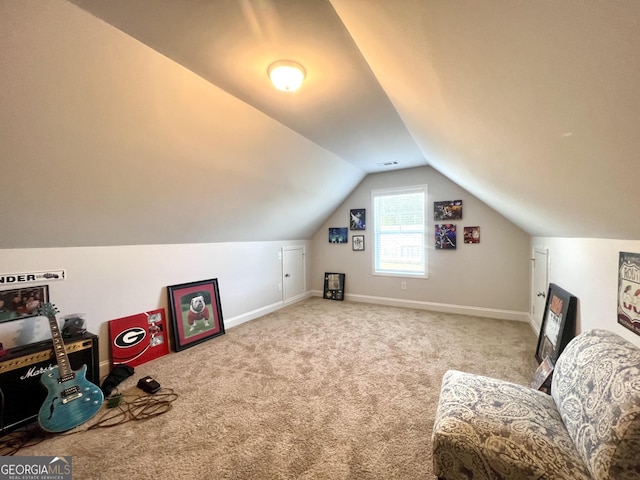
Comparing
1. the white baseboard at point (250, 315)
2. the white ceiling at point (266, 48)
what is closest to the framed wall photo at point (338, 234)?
the white baseboard at point (250, 315)

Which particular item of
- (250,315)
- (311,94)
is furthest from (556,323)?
(250,315)

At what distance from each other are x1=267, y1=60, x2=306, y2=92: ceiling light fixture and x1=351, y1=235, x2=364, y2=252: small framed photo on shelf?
3457 millimetres

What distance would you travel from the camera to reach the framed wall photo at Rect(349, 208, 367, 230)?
4.92 metres

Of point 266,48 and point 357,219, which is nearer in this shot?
point 266,48

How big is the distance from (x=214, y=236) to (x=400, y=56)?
2.96 metres

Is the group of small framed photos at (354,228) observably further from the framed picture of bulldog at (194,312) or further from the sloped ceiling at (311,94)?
the framed picture of bulldog at (194,312)

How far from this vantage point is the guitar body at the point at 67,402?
65.9 inches

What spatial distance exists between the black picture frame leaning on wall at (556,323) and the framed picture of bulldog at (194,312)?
3.50 meters

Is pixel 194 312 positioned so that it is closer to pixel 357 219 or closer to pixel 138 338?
pixel 138 338

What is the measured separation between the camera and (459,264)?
416 centimetres

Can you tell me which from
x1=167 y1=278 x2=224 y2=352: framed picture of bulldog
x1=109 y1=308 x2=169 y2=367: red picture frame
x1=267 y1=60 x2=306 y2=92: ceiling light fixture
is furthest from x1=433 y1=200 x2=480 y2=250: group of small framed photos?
x1=109 y1=308 x2=169 y2=367: red picture frame

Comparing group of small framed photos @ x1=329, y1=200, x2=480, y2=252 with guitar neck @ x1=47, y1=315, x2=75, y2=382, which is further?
group of small framed photos @ x1=329, y1=200, x2=480, y2=252

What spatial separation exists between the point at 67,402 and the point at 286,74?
263 centimetres

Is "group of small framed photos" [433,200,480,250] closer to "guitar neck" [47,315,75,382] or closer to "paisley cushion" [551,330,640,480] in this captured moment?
"paisley cushion" [551,330,640,480]
